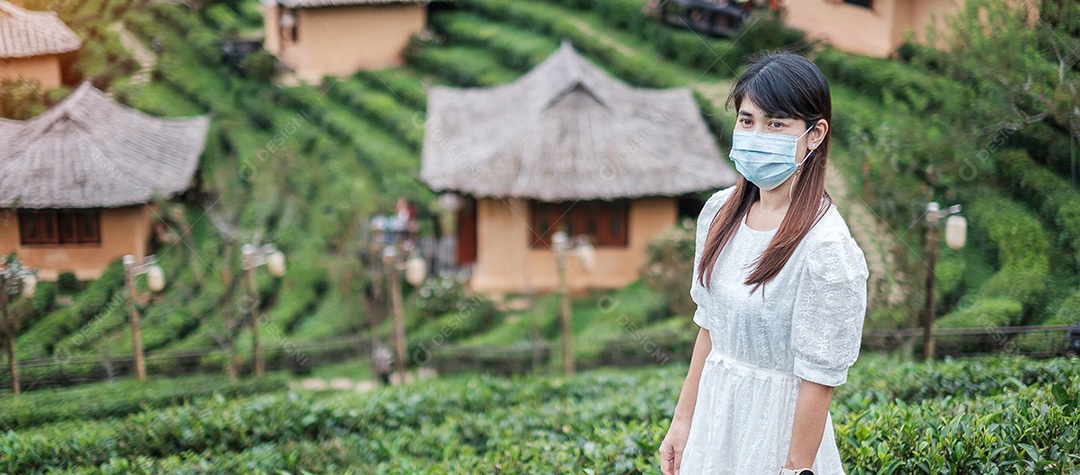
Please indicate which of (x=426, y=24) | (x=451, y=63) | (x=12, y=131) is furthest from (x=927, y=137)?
(x=426, y=24)

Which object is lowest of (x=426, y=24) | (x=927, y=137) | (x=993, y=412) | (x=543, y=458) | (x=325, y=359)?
(x=325, y=359)

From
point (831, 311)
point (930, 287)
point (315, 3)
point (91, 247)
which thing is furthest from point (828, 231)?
point (315, 3)

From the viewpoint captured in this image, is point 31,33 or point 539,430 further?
point 31,33

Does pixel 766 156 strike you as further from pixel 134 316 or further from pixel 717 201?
pixel 134 316

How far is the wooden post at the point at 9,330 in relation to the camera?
5211mm

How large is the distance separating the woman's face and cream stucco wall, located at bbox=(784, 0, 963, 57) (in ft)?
17.1

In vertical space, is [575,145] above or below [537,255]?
above

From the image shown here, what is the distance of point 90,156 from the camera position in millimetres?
6246

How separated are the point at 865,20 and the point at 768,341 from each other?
302 inches

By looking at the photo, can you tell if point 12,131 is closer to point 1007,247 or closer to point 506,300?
point 1007,247

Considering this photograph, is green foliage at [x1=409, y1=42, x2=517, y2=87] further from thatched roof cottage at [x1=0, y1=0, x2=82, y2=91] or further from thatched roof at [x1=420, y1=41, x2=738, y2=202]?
thatched roof cottage at [x1=0, y1=0, x2=82, y2=91]

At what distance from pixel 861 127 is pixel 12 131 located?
711 cm

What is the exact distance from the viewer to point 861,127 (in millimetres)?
8984

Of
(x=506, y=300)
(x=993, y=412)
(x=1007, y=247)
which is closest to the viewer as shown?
(x=993, y=412)
